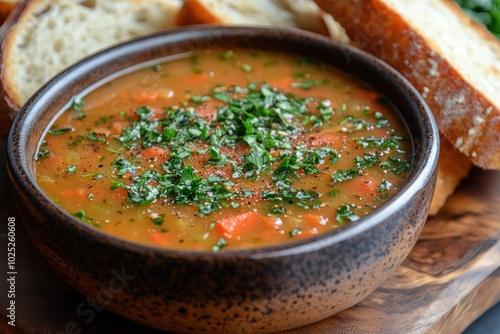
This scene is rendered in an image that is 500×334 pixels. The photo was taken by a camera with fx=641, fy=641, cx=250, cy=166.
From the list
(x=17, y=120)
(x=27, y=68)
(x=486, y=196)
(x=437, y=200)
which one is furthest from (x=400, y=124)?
(x=27, y=68)

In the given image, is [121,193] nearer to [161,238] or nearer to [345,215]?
[161,238]

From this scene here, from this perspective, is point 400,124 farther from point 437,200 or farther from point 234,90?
point 234,90

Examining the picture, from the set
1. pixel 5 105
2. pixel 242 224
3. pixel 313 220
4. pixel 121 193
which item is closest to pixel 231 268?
pixel 242 224

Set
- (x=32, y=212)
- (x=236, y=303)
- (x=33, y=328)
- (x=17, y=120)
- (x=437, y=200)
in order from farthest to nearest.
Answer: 1. (x=437, y=200)
2. (x=17, y=120)
3. (x=33, y=328)
4. (x=32, y=212)
5. (x=236, y=303)

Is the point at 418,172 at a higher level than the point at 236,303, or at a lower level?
higher

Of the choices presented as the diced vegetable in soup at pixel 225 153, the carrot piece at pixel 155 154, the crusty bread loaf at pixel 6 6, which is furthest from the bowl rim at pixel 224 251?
the crusty bread loaf at pixel 6 6

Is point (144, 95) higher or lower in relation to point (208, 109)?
lower

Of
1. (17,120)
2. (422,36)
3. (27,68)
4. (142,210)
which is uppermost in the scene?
(422,36)

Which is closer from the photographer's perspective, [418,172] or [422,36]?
[418,172]
